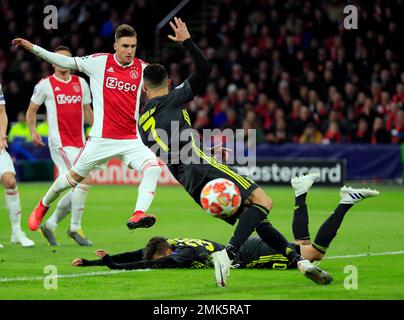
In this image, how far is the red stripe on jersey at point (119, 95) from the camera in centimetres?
1090

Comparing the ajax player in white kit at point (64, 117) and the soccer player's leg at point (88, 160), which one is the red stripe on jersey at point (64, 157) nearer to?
the ajax player in white kit at point (64, 117)

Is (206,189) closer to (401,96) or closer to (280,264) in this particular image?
(280,264)

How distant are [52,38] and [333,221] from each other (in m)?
24.0

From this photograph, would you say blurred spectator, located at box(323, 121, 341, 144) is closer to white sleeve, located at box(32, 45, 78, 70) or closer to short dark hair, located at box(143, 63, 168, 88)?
white sleeve, located at box(32, 45, 78, 70)

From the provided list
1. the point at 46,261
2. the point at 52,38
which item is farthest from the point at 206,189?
the point at 52,38

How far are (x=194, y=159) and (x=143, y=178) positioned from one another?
189 centimetres

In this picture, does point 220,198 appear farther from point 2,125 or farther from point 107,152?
point 2,125

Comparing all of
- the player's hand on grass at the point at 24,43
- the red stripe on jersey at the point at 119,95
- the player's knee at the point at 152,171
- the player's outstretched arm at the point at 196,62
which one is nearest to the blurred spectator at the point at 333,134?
the red stripe on jersey at the point at 119,95

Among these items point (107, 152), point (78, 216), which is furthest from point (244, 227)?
point (78, 216)

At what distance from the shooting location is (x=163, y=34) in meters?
30.1

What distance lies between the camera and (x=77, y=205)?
40.2 ft

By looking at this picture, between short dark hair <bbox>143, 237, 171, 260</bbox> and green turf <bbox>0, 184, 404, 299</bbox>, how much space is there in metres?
0.18
